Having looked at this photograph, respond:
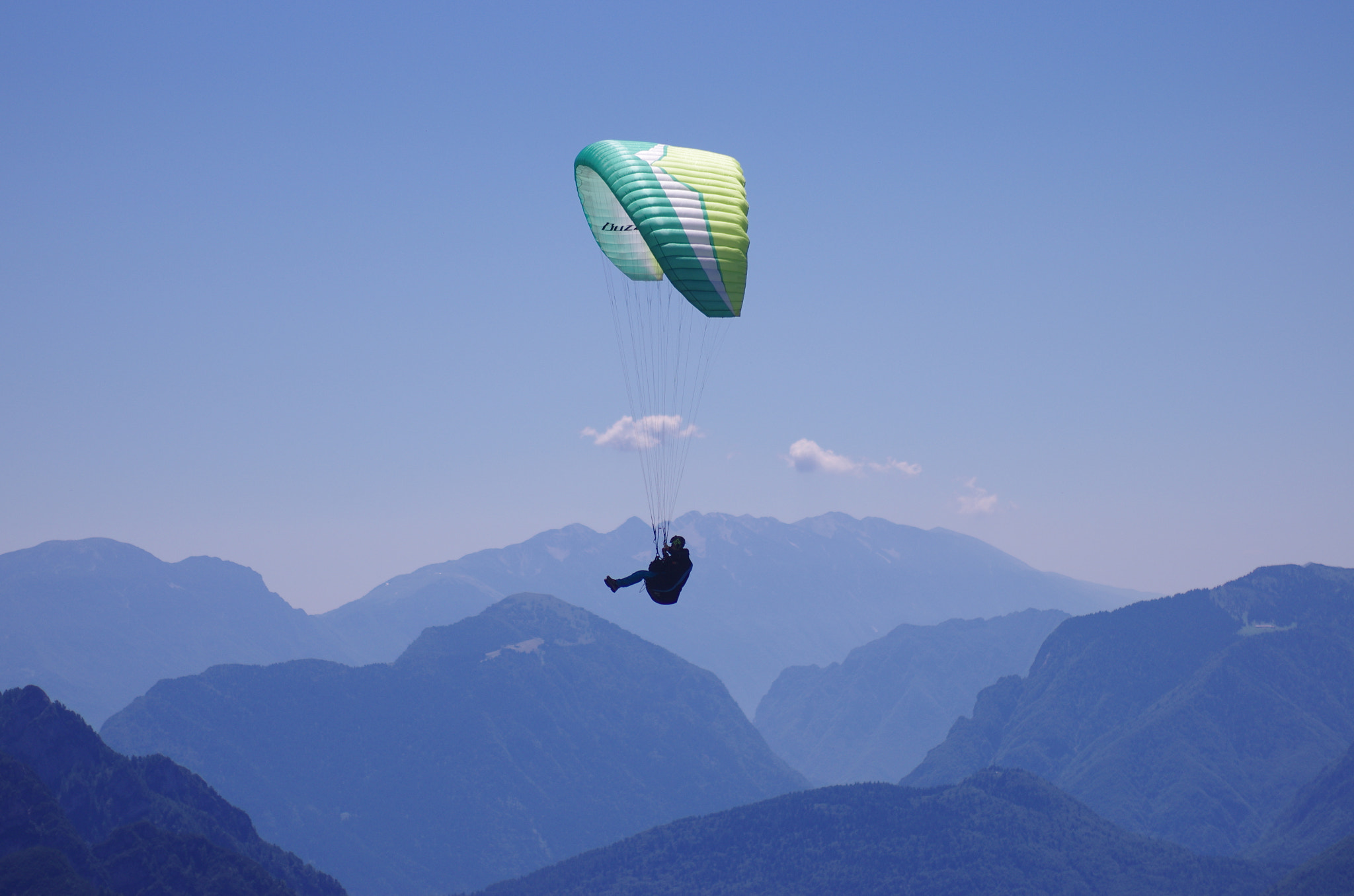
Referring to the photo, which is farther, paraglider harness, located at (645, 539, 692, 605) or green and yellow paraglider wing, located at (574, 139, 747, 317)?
green and yellow paraglider wing, located at (574, 139, 747, 317)

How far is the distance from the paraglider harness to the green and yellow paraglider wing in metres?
11.8

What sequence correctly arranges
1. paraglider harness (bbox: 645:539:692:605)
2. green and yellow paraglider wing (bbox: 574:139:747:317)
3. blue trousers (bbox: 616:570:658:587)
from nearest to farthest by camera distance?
1. blue trousers (bbox: 616:570:658:587)
2. paraglider harness (bbox: 645:539:692:605)
3. green and yellow paraglider wing (bbox: 574:139:747:317)

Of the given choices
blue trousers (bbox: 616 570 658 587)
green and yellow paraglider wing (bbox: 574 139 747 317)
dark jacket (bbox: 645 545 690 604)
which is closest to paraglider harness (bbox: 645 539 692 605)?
dark jacket (bbox: 645 545 690 604)

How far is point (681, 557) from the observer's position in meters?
55.8

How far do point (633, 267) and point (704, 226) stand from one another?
13.4 metres

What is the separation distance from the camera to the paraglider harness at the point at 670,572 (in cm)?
5547

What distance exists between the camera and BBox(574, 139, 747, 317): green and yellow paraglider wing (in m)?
57.0

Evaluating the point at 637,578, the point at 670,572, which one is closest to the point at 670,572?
the point at 670,572

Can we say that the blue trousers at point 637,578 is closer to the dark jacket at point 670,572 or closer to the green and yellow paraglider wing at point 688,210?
the dark jacket at point 670,572

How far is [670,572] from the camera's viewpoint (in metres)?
55.7

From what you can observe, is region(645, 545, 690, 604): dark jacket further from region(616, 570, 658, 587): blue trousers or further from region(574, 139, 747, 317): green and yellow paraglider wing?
region(574, 139, 747, 317): green and yellow paraglider wing

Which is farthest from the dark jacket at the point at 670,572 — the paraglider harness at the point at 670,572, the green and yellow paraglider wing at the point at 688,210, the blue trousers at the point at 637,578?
the green and yellow paraglider wing at the point at 688,210

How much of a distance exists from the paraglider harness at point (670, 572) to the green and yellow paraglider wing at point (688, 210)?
1176cm

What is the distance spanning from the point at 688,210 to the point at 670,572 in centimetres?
1755
